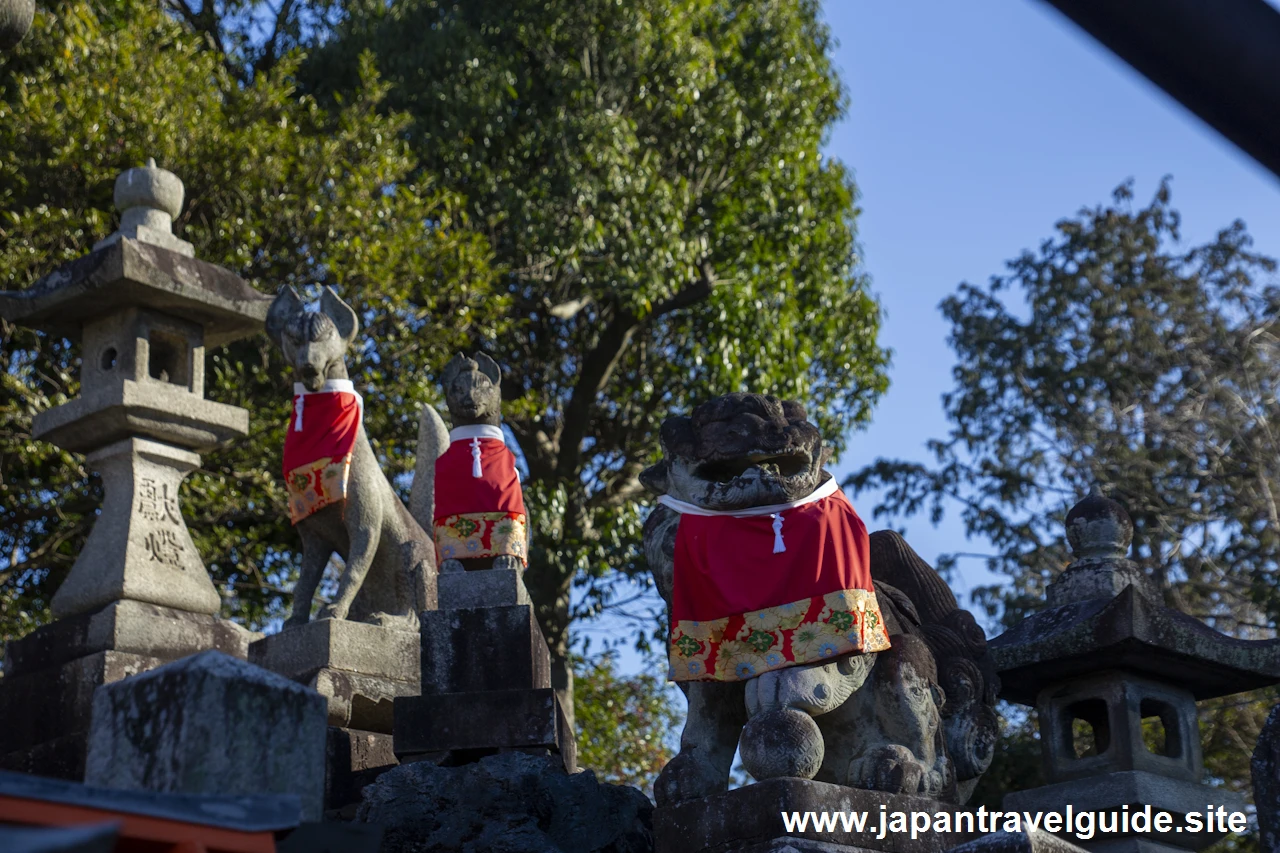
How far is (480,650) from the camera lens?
644 cm

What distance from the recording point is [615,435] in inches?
587

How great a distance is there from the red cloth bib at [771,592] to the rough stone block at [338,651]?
2.10m

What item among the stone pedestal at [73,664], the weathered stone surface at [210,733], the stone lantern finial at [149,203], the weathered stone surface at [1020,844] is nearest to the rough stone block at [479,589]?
the stone pedestal at [73,664]

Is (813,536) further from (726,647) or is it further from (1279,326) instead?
(1279,326)

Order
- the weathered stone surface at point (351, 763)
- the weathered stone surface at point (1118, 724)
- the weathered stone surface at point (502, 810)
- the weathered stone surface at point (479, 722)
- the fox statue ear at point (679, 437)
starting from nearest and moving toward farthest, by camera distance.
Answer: the weathered stone surface at point (502, 810), the fox statue ear at point (679, 437), the weathered stone surface at point (1118, 724), the weathered stone surface at point (479, 722), the weathered stone surface at point (351, 763)

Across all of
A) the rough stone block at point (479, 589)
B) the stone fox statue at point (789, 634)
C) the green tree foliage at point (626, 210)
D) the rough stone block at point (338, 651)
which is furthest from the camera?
the green tree foliage at point (626, 210)

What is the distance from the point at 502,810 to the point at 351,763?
4.24 ft

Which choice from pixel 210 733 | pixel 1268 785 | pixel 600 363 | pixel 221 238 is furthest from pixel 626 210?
pixel 210 733

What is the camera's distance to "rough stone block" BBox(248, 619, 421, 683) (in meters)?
7.05

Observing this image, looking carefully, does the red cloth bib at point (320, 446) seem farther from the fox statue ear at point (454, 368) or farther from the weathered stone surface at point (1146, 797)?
the weathered stone surface at point (1146, 797)

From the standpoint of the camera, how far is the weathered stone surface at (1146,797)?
19.0ft

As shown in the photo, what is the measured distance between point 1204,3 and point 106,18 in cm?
1414

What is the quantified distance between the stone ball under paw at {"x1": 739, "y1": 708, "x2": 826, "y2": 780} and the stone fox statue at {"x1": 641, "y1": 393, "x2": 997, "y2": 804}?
16 millimetres

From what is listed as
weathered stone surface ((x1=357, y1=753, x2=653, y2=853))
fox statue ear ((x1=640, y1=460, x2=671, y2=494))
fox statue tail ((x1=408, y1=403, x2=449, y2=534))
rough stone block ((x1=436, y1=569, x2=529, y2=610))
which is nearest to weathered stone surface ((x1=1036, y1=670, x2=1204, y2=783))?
weathered stone surface ((x1=357, y1=753, x2=653, y2=853))
